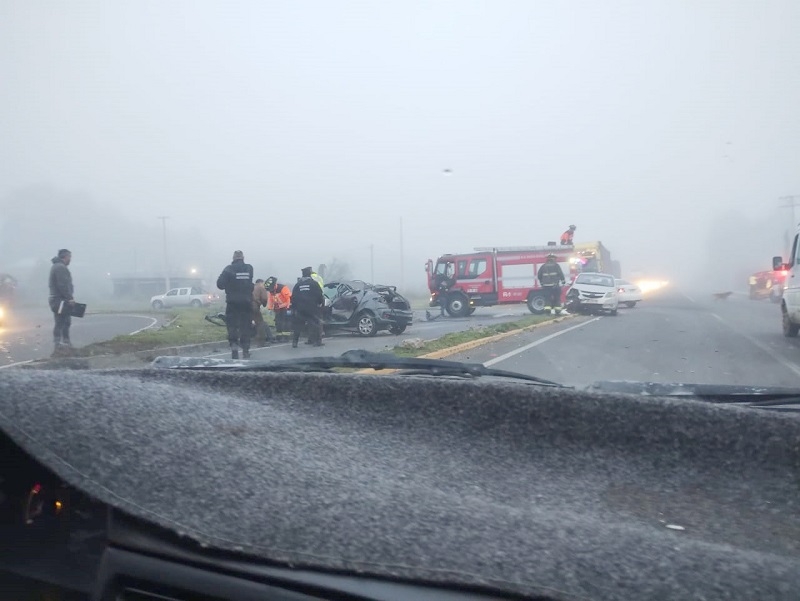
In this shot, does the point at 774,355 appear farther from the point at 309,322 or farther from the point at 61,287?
the point at 61,287

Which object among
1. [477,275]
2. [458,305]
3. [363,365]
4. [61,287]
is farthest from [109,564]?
[477,275]

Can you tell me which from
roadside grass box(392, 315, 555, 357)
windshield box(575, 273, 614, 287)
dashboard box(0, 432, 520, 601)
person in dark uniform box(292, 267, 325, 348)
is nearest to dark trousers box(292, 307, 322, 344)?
person in dark uniform box(292, 267, 325, 348)

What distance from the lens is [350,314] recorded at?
637 inches

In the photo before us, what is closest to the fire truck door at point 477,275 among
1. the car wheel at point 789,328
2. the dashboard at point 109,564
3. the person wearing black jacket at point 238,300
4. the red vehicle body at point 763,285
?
the red vehicle body at point 763,285

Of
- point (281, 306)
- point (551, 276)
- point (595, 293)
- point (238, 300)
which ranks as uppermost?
point (551, 276)

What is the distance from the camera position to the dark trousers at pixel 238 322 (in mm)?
11352

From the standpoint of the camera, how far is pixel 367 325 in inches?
642

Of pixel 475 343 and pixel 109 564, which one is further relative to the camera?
pixel 475 343

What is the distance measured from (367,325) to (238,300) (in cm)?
542

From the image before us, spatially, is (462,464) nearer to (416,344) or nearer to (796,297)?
(416,344)

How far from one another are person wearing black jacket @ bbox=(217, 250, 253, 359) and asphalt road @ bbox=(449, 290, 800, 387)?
135 inches

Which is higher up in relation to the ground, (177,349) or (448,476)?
(448,476)

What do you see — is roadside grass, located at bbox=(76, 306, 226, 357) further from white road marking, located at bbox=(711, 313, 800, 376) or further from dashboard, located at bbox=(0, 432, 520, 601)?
dashboard, located at bbox=(0, 432, 520, 601)

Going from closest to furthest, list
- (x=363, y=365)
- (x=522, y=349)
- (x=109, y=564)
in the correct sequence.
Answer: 1. (x=109, y=564)
2. (x=363, y=365)
3. (x=522, y=349)
